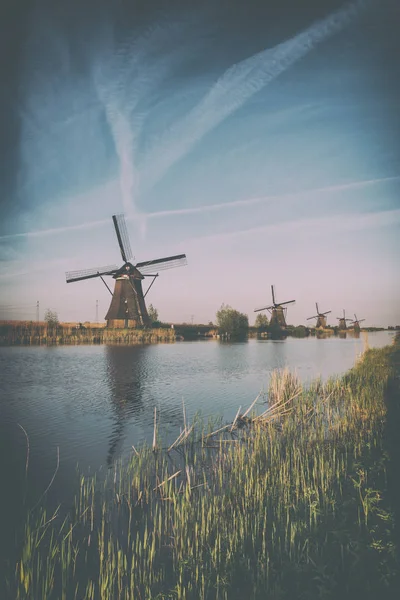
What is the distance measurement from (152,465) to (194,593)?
9.24 ft

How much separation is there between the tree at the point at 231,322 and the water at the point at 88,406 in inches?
1348

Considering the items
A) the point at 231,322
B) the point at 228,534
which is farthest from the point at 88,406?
the point at 231,322

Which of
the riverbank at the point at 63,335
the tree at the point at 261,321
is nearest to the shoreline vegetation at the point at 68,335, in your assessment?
the riverbank at the point at 63,335

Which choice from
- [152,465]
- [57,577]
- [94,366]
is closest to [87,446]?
[152,465]

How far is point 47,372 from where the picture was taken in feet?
54.3

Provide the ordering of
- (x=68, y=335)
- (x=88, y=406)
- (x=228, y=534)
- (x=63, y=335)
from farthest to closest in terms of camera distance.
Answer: (x=68, y=335) → (x=63, y=335) → (x=88, y=406) → (x=228, y=534)

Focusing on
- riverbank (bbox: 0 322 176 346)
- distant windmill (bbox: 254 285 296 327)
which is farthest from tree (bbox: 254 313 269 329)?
riverbank (bbox: 0 322 176 346)

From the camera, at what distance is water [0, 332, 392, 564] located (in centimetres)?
569

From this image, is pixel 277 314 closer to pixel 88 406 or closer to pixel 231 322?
pixel 231 322

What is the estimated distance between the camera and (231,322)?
55.3 metres

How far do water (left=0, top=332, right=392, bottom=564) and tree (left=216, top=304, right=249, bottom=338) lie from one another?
3423 centimetres

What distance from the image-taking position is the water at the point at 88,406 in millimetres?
5688

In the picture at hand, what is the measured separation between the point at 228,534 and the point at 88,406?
806 centimetres

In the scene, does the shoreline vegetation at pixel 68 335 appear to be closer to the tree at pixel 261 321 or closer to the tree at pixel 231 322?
the tree at pixel 231 322
